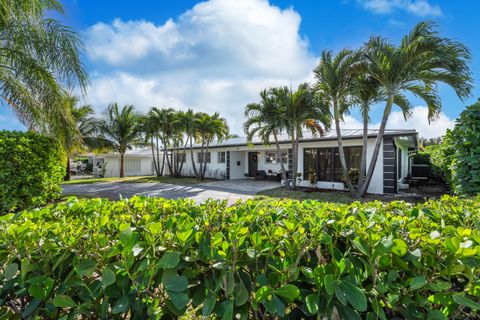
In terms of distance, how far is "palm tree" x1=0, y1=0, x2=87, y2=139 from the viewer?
6688 millimetres

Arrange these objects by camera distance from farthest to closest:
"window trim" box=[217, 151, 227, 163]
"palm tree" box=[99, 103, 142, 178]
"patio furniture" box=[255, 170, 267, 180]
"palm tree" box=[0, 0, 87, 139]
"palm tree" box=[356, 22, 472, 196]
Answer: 1. "palm tree" box=[99, 103, 142, 178]
2. "window trim" box=[217, 151, 227, 163]
3. "patio furniture" box=[255, 170, 267, 180]
4. "palm tree" box=[356, 22, 472, 196]
5. "palm tree" box=[0, 0, 87, 139]

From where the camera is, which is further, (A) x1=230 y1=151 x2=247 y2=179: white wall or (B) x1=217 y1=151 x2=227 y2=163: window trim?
(B) x1=217 y1=151 x2=227 y2=163: window trim

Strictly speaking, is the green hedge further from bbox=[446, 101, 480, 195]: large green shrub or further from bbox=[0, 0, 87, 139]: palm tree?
bbox=[0, 0, 87, 139]: palm tree

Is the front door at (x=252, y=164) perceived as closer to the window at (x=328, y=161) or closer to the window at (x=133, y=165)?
the window at (x=328, y=161)

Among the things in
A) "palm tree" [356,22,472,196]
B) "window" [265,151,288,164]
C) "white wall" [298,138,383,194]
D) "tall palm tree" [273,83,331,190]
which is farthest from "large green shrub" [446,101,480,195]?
"window" [265,151,288,164]

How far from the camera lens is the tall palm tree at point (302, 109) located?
12922 mm

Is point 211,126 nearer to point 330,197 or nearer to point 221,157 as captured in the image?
point 221,157

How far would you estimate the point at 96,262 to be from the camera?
53.7 inches

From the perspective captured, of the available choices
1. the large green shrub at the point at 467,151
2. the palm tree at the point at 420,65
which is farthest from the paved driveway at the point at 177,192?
the palm tree at the point at 420,65

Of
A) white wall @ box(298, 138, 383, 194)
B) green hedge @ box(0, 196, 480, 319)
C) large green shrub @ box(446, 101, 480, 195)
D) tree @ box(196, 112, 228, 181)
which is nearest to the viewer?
green hedge @ box(0, 196, 480, 319)

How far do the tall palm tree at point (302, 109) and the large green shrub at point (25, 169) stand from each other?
10.6m

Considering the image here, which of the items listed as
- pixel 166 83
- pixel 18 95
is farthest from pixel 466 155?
pixel 18 95

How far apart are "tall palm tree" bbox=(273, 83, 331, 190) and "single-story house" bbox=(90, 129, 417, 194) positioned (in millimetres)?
1825

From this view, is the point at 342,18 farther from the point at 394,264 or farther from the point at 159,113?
the point at 159,113
